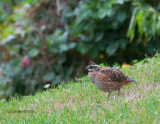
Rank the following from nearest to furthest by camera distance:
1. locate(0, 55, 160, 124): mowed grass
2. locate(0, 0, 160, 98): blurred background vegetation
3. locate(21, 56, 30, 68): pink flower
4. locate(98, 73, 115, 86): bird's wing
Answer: locate(0, 55, 160, 124): mowed grass < locate(98, 73, 115, 86): bird's wing < locate(0, 0, 160, 98): blurred background vegetation < locate(21, 56, 30, 68): pink flower

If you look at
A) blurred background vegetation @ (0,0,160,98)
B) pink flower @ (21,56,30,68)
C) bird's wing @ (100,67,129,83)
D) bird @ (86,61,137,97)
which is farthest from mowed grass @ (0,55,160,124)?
pink flower @ (21,56,30,68)

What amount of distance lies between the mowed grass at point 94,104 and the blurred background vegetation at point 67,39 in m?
2.09

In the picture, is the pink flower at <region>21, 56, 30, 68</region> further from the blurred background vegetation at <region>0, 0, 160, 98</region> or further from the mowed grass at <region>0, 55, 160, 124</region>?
the mowed grass at <region>0, 55, 160, 124</region>

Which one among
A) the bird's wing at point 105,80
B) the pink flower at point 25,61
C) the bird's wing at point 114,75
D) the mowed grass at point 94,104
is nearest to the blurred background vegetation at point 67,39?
the pink flower at point 25,61

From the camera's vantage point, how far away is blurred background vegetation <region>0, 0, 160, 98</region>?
29.4 ft

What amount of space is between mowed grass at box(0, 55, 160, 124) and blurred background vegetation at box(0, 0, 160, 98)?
6.85ft

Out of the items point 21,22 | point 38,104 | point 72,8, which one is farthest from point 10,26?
point 38,104

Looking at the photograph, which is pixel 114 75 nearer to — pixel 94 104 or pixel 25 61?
pixel 94 104

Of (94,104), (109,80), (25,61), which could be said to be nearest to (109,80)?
(109,80)

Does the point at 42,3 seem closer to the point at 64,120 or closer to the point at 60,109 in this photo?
the point at 60,109

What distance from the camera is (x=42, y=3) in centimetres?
1052

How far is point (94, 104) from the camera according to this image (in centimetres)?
554

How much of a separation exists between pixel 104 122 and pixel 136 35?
5.32 m

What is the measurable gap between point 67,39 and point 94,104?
14.3ft
